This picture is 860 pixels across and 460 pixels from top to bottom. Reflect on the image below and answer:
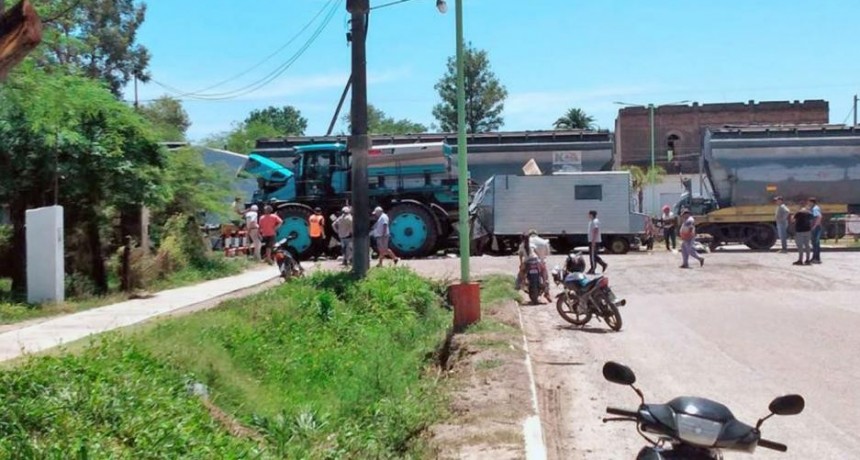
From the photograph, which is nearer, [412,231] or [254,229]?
[254,229]

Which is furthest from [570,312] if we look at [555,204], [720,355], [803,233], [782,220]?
[555,204]

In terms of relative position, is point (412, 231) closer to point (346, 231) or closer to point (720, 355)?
point (346, 231)

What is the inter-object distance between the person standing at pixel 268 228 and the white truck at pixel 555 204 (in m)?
8.60

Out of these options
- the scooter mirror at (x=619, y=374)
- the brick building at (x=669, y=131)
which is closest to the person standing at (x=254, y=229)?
the scooter mirror at (x=619, y=374)

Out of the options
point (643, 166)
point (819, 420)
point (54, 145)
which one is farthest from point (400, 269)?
point (643, 166)

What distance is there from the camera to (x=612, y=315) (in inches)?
607

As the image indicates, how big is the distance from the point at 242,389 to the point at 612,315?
7.31 m

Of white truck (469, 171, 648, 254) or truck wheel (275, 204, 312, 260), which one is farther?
white truck (469, 171, 648, 254)

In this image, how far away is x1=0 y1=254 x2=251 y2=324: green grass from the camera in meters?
14.9

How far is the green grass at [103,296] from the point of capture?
49.0ft

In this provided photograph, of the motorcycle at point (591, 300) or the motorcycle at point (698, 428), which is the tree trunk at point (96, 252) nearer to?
the motorcycle at point (591, 300)

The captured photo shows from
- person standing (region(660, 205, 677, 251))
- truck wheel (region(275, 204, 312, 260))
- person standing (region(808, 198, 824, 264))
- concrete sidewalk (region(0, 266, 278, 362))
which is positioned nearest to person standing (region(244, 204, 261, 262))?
truck wheel (region(275, 204, 312, 260))

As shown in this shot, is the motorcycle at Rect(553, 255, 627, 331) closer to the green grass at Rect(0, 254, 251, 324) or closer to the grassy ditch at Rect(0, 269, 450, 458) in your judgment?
the grassy ditch at Rect(0, 269, 450, 458)

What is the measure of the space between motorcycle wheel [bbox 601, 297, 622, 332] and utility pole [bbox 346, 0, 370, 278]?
5.24 m
